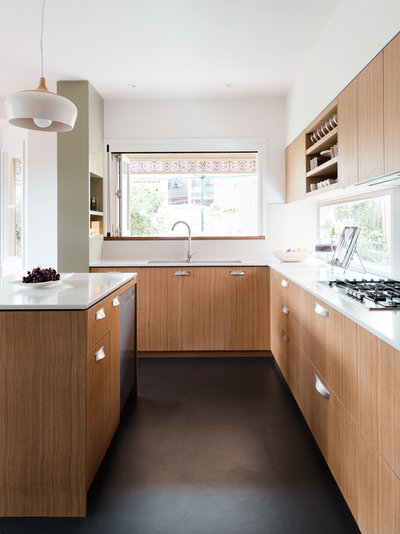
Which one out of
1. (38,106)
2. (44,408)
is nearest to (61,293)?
(44,408)

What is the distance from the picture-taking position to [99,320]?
182 centimetres

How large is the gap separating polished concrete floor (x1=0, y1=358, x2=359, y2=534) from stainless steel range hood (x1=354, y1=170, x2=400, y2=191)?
1.51 m

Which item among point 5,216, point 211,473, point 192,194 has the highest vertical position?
point 192,194

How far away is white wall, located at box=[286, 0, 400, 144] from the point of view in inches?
74.4

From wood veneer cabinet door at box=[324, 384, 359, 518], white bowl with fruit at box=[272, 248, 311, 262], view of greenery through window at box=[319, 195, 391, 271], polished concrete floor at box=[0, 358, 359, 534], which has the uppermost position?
view of greenery through window at box=[319, 195, 391, 271]

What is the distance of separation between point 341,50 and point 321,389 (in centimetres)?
210

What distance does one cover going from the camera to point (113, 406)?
7.08 feet

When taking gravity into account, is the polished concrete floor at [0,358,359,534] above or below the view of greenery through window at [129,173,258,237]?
below

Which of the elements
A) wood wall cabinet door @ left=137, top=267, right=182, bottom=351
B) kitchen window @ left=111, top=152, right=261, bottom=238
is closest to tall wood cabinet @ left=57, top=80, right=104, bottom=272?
wood wall cabinet door @ left=137, top=267, right=182, bottom=351

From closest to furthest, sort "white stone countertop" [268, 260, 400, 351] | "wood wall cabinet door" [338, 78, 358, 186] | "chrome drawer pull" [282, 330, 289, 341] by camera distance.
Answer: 1. "white stone countertop" [268, 260, 400, 351]
2. "wood wall cabinet door" [338, 78, 358, 186]
3. "chrome drawer pull" [282, 330, 289, 341]

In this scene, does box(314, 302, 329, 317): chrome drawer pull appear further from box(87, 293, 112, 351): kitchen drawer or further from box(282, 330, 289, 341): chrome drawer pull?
box(87, 293, 112, 351): kitchen drawer

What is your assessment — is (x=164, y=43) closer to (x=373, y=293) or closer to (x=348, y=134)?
(x=348, y=134)

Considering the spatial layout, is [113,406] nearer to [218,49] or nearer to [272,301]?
[272,301]

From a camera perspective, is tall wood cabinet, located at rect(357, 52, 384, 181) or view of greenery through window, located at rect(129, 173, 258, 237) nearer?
tall wood cabinet, located at rect(357, 52, 384, 181)
